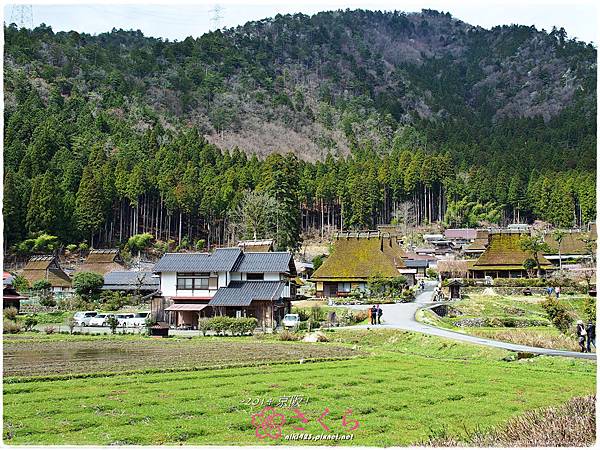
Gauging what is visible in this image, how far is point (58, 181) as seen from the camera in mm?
54656

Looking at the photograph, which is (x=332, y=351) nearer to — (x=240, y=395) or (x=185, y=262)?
(x=240, y=395)

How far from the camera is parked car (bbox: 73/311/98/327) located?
25.9 metres

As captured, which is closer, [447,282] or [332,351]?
[332,351]

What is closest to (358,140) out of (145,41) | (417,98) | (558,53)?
(417,98)

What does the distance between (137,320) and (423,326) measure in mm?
12526

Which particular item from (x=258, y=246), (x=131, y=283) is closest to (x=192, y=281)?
(x=258, y=246)

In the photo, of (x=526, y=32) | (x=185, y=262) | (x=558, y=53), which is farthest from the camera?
(x=526, y=32)

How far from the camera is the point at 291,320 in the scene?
2442cm

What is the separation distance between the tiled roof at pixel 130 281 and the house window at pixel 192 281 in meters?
8.02

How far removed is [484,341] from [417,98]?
140m

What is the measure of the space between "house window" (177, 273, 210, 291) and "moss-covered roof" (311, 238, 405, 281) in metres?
10.2

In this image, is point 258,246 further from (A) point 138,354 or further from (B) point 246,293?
(A) point 138,354

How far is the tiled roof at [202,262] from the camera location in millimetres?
27062

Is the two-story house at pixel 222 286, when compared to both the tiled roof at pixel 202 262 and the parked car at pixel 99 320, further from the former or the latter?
the parked car at pixel 99 320
